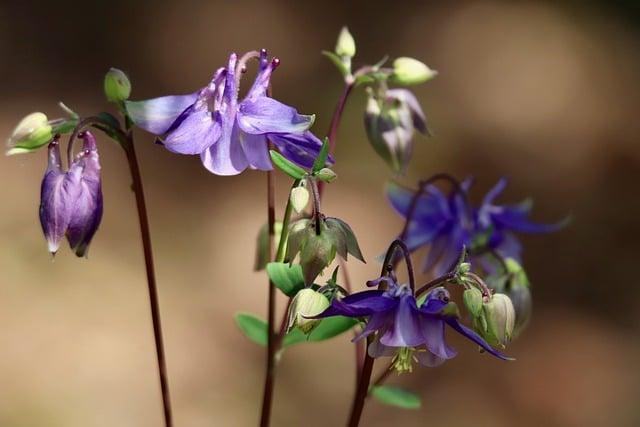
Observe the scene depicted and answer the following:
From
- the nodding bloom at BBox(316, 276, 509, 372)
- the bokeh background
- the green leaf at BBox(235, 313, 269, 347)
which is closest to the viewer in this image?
the nodding bloom at BBox(316, 276, 509, 372)

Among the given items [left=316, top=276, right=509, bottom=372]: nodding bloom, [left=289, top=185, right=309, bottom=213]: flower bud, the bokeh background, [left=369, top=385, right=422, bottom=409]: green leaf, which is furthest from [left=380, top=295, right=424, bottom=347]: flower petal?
the bokeh background

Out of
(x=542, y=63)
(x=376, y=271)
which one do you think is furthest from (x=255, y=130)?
(x=542, y=63)

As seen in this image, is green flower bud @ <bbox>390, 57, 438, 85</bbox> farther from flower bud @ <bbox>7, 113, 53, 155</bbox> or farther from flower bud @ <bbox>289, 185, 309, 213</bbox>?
flower bud @ <bbox>7, 113, 53, 155</bbox>

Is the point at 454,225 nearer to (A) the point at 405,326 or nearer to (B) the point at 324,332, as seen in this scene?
(B) the point at 324,332

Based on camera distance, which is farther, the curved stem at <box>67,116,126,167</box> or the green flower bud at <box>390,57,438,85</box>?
the green flower bud at <box>390,57,438,85</box>

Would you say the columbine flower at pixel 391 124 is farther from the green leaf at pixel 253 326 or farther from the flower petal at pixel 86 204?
the flower petal at pixel 86 204
